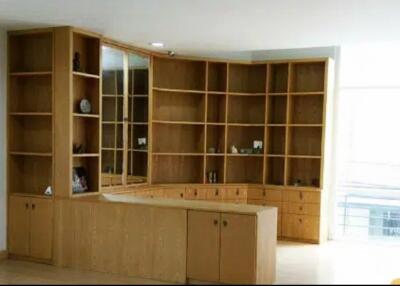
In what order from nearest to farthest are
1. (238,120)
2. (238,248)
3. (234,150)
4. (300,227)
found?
(238,248) → (300,227) → (234,150) → (238,120)

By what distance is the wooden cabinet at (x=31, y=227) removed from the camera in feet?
17.0

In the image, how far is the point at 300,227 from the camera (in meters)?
6.64

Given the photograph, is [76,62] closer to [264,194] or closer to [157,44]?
[157,44]

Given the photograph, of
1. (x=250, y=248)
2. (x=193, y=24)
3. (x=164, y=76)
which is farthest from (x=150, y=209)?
(x=164, y=76)

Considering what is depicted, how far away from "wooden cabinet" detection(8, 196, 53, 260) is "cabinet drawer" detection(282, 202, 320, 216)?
10.4ft

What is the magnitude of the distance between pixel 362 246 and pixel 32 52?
480cm

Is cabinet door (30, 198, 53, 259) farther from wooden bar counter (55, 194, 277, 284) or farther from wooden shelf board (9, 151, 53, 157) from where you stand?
wooden shelf board (9, 151, 53, 157)

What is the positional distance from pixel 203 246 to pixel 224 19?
7.06 ft

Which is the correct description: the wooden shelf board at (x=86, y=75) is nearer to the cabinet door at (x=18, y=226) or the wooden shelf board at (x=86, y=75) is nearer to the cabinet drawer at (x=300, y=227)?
the cabinet door at (x=18, y=226)

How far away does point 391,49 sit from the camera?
21.4 feet

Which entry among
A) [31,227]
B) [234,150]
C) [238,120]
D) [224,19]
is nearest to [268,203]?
[234,150]

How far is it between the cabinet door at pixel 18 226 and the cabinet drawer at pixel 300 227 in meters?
3.36

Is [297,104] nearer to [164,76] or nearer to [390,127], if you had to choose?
[390,127]

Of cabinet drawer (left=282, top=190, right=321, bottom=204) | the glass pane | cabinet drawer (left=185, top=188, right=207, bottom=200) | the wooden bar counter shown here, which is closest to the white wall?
the wooden bar counter
